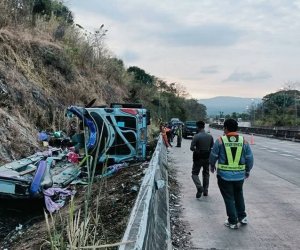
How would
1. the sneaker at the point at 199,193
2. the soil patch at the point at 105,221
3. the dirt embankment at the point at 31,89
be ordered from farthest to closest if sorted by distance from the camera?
the dirt embankment at the point at 31,89
the sneaker at the point at 199,193
the soil patch at the point at 105,221

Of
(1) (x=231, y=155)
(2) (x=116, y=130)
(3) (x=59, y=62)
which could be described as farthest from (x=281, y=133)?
(1) (x=231, y=155)

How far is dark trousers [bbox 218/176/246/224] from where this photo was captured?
26.5 ft

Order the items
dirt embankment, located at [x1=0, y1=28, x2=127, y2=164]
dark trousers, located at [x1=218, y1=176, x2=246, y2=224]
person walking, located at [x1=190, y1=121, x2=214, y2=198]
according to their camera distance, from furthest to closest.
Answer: dirt embankment, located at [x1=0, y1=28, x2=127, y2=164]
person walking, located at [x1=190, y1=121, x2=214, y2=198]
dark trousers, located at [x1=218, y1=176, x2=246, y2=224]

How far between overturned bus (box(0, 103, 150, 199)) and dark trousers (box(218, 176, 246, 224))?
11.5 feet

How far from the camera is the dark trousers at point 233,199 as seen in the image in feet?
26.5

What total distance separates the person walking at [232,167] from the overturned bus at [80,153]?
343 centimetres

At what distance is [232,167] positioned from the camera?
8.20m

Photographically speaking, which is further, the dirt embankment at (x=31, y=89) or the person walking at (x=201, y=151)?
the dirt embankment at (x=31, y=89)

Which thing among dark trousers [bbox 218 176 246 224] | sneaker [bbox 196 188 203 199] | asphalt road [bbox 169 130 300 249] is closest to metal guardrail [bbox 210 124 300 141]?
asphalt road [bbox 169 130 300 249]

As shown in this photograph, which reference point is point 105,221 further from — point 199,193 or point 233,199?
point 199,193

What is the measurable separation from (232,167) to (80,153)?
8.06 metres

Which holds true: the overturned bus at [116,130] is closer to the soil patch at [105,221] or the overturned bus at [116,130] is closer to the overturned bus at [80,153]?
the overturned bus at [80,153]

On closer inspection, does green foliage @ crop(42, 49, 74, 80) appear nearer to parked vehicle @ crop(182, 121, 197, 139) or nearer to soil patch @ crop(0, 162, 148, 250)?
soil patch @ crop(0, 162, 148, 250)

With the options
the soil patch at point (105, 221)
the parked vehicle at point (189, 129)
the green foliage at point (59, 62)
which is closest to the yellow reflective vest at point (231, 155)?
the soil patch at point (105, 221)
